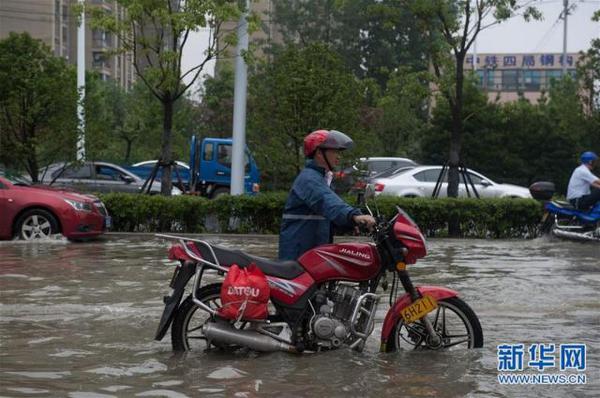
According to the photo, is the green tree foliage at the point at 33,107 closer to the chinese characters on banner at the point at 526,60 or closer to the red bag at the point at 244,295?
the red bag at the point at 244,295

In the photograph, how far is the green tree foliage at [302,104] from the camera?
21.6m

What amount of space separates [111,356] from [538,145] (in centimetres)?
3381

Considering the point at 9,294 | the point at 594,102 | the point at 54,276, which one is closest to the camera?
the point at 9,294

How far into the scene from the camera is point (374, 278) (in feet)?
24.2

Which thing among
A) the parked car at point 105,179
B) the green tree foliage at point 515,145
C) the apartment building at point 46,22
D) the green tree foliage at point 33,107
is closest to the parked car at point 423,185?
the parked car at point 105,179

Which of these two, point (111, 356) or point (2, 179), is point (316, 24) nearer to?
point (2, 179)

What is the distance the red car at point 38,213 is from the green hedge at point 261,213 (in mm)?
2160

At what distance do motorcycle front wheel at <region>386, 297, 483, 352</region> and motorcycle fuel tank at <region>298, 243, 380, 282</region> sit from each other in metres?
0.48

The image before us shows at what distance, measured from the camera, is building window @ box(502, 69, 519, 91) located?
3450 inches

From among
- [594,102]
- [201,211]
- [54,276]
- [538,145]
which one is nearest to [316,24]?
[538,145]

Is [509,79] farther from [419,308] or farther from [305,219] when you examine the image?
[419,308]

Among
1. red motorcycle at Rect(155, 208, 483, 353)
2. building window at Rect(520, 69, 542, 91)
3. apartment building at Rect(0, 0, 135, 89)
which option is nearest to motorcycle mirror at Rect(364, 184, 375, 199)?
red motorcycle at Rect(155, 208, 483, 353)

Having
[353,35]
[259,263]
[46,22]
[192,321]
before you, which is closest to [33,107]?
[192,321]

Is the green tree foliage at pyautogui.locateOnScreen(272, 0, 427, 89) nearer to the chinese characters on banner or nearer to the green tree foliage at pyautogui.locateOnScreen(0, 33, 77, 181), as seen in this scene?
the chinese characters on banner
